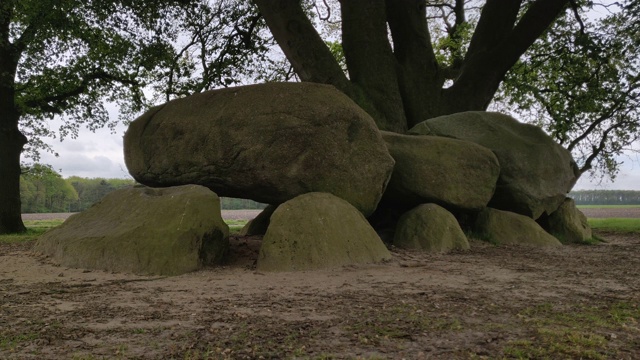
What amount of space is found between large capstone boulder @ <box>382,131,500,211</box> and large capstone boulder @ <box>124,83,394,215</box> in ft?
3.29

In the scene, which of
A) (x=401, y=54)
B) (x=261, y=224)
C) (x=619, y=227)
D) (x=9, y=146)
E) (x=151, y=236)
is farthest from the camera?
(x=619, y=227)

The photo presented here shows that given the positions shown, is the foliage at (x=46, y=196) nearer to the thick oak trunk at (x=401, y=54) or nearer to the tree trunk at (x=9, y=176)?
the tree trunk at (x=9, y=176)

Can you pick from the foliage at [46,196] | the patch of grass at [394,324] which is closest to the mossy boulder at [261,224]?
the patch of grass at [394,324]

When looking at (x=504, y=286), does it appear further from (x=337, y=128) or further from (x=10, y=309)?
(x=10, y=309)

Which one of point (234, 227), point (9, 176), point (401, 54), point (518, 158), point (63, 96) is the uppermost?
point (401, 54)

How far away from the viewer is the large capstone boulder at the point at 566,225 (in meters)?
11.8

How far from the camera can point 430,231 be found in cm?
914

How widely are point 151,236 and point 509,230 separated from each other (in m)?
7.29

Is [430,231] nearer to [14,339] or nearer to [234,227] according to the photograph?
[14,339]

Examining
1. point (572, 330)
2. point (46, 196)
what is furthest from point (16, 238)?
point (46, 196)

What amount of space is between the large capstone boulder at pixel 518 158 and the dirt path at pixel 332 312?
11.9 feet

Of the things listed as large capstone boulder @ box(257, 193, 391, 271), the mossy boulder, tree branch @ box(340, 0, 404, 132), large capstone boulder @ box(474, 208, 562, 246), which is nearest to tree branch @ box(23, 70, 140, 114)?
tree branch @ box(340, 0, 404, 132)

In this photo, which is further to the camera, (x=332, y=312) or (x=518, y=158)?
(x=518, y=158)

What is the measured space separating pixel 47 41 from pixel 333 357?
49.1 ft
